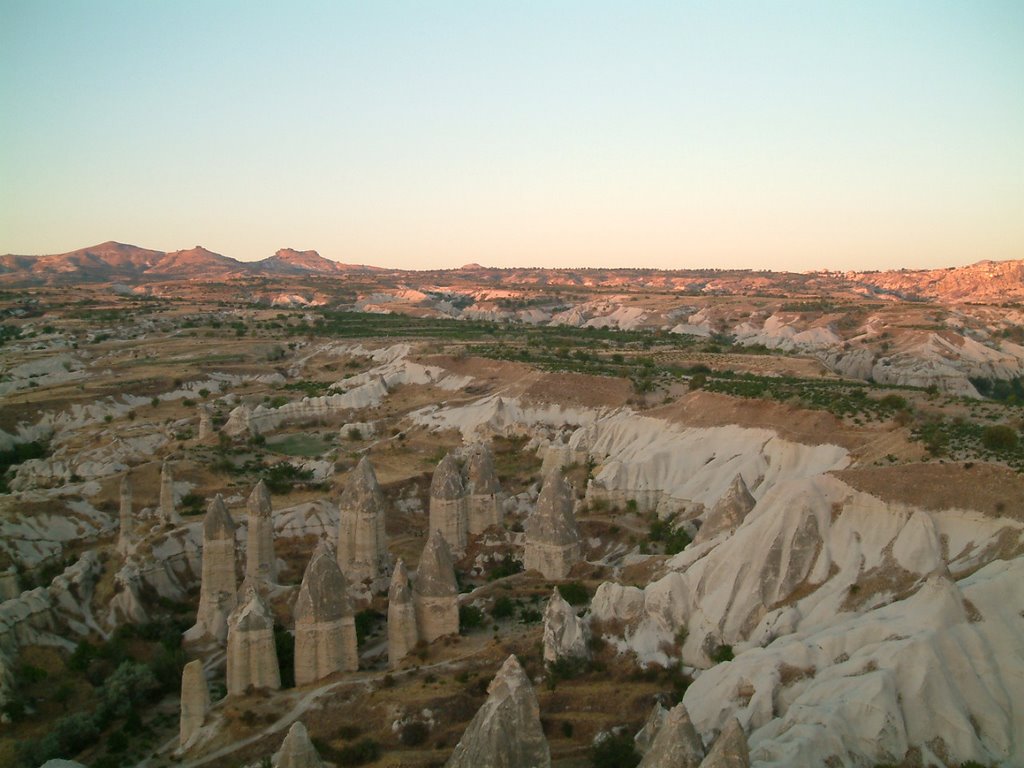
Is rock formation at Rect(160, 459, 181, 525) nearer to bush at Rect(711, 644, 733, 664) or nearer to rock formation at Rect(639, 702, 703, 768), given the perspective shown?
bush at Rect(711, 644, 733, 664)

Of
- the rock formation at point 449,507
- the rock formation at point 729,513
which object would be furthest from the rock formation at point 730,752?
the rock formation at point 449,507

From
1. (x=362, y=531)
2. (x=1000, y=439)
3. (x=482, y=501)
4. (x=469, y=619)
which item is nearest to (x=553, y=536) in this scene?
(x=469, y=619)

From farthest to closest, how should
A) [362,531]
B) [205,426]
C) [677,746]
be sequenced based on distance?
[205,426], [362,531], [677,746]

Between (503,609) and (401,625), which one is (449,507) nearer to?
(503,609)

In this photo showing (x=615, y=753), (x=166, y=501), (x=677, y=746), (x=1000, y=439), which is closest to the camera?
(x=677, y=746)

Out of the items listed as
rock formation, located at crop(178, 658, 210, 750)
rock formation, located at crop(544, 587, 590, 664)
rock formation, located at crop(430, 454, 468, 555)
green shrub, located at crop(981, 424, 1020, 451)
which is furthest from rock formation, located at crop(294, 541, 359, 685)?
green shrub, located at crop(981, 424, 1020, 451)

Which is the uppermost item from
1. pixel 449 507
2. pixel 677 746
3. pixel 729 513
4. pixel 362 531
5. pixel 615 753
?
pixel 729 513

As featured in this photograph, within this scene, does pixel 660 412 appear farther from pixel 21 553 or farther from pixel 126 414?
pixel 126 414

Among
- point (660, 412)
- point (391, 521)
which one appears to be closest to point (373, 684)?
point (391, 521)
